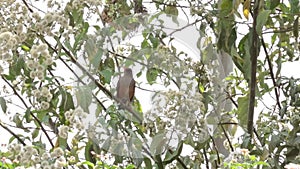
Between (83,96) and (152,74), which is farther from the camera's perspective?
(152,74)

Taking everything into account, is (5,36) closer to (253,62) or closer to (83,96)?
(83,96)

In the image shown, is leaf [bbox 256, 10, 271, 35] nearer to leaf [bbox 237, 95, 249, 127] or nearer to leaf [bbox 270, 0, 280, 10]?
leaf [bbox 270, 0, 280, 10]

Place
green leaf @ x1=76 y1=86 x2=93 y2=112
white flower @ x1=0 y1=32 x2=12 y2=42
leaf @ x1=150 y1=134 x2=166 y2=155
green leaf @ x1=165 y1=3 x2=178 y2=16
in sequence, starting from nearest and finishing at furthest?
1. white flower @ x1=0 y1=32 x2=12 y2=42
2. green leaf @ x1=76 y1=86 x2=93 y2=112
3. leaf @ x1=150 y1=134 x2=166 y2=155
4. green leaf @ x1=165 y1=3 x2=178 y2=16

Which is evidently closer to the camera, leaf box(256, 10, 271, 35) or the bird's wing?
leaf box(256, 10, 271, 35)

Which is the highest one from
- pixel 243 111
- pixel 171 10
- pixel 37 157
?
pixel 171 10

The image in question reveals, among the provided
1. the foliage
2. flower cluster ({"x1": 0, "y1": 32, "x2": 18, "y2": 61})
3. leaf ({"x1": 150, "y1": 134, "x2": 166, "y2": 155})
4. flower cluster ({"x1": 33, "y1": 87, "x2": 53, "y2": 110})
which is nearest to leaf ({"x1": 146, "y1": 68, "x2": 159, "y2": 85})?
the foliage

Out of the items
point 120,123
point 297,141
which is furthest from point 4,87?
point 297,141

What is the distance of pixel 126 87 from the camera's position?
1082 millimetres

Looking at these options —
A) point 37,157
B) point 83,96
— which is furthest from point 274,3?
point 37,157

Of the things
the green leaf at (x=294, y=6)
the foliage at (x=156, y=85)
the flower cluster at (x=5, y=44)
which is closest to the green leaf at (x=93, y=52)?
the foliage at (x=156, y=85)

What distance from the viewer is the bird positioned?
3.53ft

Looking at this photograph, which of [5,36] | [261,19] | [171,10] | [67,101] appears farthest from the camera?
[171,10]

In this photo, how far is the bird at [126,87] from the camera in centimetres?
108

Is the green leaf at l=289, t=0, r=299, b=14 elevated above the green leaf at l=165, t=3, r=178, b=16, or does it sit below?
below
